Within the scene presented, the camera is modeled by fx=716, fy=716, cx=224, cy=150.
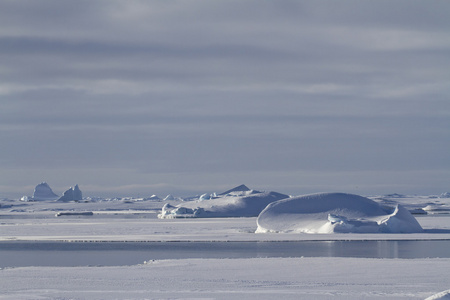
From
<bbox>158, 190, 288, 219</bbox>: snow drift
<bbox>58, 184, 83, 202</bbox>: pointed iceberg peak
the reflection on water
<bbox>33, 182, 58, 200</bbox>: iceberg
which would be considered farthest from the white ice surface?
<bbox>33, 182, 58, 200</bbox>: iceberg

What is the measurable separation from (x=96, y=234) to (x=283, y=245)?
27.7 ft

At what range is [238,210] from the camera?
44.1 m

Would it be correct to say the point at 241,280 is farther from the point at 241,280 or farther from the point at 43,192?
the point at 43,192

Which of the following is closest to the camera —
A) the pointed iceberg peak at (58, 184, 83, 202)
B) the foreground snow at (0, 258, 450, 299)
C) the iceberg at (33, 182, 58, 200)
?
the foreground snow at (0, 258, 450, 299)

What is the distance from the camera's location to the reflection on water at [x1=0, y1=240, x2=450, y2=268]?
16109 mm

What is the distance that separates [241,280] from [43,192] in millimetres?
88111

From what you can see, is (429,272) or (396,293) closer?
(396,293)

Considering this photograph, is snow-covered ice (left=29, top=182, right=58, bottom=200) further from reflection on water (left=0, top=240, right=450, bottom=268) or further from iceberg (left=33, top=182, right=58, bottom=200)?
reflection on water (left=0, top=240, right=450, bottom=268)

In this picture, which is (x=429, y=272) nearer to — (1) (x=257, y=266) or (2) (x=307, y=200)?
(1) (x=257, y=266)

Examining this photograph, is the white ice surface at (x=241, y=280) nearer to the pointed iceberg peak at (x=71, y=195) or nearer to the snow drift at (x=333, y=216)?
the snow drift at (x=333, y=216)

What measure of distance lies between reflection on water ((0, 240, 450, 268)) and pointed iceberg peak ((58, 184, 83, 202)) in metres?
61.3

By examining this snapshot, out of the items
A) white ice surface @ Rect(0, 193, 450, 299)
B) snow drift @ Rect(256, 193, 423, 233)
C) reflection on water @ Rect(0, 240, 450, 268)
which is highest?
snow drift @ Rect(256, 193, 423, 233)

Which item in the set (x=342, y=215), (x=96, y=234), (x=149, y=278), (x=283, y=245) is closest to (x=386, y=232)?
(x=342, y=215)

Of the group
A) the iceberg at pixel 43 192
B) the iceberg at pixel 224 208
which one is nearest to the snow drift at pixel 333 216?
the iceberg at pixel 224 208
